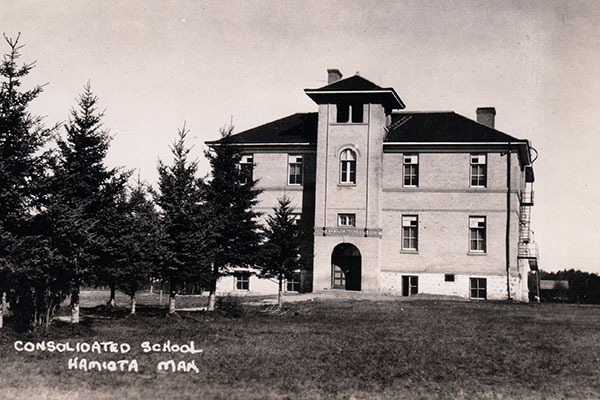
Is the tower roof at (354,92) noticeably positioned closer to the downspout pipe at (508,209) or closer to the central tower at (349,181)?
the central tower at (349,181)

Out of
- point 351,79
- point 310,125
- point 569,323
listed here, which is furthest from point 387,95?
point 569,323

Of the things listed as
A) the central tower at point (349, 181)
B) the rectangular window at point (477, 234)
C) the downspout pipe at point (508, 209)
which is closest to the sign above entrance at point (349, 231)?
the central tower at point (349, 181)

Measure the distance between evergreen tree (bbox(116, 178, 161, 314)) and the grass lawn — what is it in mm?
1596

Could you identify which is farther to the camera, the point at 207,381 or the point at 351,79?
the point at 351,79

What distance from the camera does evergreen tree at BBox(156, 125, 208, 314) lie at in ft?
70.4

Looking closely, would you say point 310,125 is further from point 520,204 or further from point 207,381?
point 207,381

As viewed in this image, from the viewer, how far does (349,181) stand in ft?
121

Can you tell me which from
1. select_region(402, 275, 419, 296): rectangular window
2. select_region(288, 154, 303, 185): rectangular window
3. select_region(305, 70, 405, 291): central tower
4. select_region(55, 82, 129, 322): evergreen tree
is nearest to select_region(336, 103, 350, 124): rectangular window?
select_region(305, 70, 405, 291): central tower

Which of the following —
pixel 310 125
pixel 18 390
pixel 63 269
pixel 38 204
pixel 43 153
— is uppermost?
pixel 310 125

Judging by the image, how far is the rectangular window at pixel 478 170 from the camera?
1430 inches

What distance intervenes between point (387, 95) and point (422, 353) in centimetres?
2356

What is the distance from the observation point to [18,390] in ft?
33.9

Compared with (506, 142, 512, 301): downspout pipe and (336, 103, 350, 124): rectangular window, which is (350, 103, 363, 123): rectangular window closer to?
(336, 103, 350, 124): rectangular window

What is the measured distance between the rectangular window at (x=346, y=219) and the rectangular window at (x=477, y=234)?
6.56 meters
